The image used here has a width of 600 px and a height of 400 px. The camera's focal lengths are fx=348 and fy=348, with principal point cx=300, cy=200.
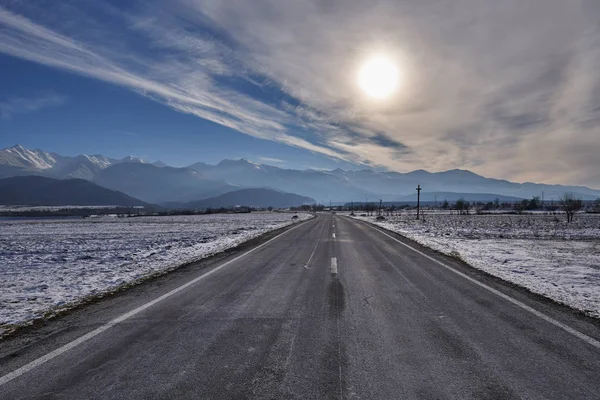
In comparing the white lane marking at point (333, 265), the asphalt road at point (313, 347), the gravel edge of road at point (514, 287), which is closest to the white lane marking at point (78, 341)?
the asphalt road at point (313, 347)

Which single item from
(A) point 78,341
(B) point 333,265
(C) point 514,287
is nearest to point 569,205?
(C) point 514,287

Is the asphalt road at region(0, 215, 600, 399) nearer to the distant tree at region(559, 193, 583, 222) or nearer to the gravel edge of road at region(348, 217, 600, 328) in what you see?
the gravel edge of road at region(348, 217, 600, 328)

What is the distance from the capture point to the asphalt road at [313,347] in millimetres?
3504

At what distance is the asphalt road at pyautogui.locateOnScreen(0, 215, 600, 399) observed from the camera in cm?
350

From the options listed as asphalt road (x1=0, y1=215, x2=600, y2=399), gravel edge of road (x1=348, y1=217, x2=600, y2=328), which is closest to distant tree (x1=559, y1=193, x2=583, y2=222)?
gravel edge of road (x1=348, y1=217, x2=600, y2=328)

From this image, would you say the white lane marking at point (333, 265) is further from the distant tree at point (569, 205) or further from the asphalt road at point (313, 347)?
the distant tree at point (569, 205)

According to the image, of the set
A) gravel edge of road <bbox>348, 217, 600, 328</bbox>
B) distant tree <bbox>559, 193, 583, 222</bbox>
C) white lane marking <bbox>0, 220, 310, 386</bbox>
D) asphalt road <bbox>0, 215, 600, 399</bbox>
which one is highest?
distant tree <bbox>559, 193, 583, 222</bbox>

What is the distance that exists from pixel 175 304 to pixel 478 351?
16.9ft

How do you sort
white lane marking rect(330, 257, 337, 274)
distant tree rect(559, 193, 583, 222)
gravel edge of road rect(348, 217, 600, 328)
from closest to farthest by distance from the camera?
gravel edge of road rect(348, 217, 600, 328) < white lane marking rect(330, 257, 337, 274) < distant tree rect(559, 193, 583, 222)

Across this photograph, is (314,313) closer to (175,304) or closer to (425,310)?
(425,310)

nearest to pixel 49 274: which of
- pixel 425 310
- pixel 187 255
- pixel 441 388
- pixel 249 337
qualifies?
pixel 187 255

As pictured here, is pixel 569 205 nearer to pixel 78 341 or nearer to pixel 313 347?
pixel 313 347

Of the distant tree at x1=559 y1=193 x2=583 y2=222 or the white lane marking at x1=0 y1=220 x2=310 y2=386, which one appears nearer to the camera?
the white lane marking at x1=0 y1=220 x2=310 y2=386

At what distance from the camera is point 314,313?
19.6 ft
